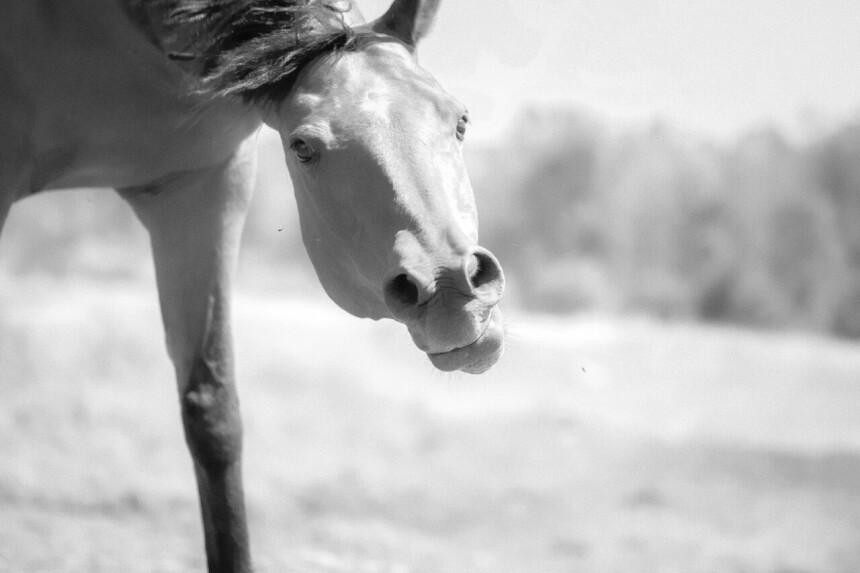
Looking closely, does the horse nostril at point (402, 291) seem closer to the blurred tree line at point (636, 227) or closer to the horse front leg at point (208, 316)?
the horse front leg at point (208, 316)

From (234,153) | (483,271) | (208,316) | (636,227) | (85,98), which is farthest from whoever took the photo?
(636,227)

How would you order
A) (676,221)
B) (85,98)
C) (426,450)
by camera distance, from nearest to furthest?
(85,98), (426,450), (676,221)

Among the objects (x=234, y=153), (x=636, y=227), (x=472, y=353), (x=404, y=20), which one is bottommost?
(x=636, y=227)

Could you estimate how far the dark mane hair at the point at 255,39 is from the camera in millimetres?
2086

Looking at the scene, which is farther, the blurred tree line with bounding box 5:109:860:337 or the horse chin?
the blurred tree line with bounding box 5:109:860:337

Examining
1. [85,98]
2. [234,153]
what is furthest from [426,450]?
[85,98]

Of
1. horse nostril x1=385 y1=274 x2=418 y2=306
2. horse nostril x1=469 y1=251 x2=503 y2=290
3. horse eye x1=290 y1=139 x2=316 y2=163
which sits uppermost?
horse eye x1=290 y1=139 x2=316 y2=163

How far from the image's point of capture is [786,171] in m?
14.7

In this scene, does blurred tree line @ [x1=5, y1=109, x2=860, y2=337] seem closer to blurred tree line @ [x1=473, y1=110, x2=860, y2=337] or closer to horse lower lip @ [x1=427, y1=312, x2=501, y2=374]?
blurred tree line @ [x1=473, y1=110, x2=860, y2=337]

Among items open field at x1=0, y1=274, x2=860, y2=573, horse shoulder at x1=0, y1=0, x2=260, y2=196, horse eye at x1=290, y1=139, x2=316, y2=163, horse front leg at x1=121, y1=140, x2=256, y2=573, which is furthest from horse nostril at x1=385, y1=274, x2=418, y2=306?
open field at x1=0, y1=274, x2=860, y2=573

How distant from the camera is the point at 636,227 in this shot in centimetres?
1623

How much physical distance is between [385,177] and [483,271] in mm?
268

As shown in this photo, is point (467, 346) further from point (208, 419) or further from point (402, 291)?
point (208, 419)

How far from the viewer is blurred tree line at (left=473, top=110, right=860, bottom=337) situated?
46.5 feet
